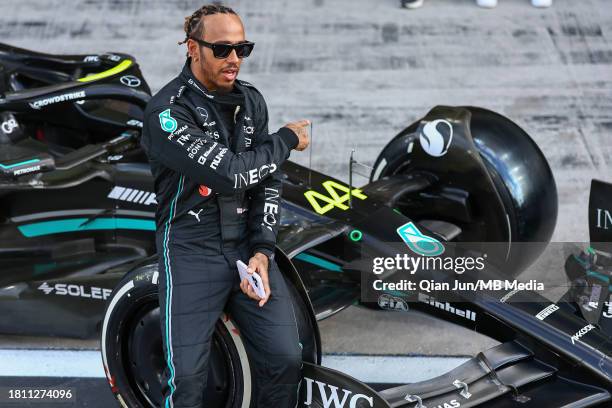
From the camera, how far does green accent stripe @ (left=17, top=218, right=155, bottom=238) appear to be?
5.09 metres

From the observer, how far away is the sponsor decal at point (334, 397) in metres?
3.55

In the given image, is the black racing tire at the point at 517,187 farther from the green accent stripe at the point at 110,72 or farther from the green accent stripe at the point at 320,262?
the green accent stripe at the point at 110,72

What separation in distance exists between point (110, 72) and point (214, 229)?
2473 mm

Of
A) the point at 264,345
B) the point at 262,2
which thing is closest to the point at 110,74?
the point at 264,345

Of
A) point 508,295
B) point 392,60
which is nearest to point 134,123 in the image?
point 508,295

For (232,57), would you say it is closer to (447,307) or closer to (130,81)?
(447,307)

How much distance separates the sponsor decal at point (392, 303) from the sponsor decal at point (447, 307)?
10cm

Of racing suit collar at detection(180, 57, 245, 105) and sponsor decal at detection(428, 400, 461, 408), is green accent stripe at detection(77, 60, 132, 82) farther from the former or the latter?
sponsor decal at detection(428, 400, 461, 408)

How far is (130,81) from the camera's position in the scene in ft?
18.6

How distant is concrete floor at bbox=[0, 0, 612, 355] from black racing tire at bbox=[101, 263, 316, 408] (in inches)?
114

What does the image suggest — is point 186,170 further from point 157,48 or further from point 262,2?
point 262,2

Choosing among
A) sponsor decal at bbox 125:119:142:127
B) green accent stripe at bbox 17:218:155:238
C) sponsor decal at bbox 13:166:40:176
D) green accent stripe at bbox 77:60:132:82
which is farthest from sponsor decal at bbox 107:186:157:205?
green accent stripe at bbox 77:60:132:82

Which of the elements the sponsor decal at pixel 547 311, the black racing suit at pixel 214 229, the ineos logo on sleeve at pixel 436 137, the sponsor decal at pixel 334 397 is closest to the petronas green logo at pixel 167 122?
the black racing suit at pixel 214 229

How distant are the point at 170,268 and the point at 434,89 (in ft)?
16.1
